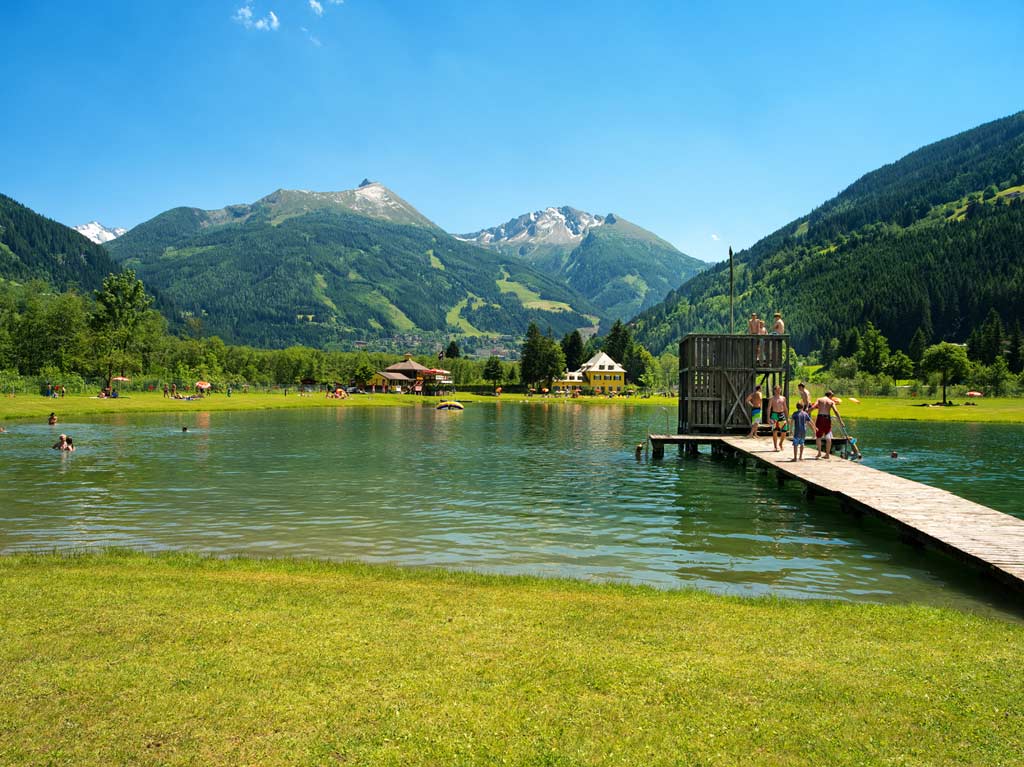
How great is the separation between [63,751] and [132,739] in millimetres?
565

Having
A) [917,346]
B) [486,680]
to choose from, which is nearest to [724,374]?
[486,680]

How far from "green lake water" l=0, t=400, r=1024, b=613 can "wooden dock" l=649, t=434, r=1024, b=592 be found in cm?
68

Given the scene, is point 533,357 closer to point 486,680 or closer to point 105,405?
point 105,405

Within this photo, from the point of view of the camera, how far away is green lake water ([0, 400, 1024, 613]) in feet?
56.4

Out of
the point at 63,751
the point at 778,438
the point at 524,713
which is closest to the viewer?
the point at 63,751

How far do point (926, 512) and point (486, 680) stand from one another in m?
17.2

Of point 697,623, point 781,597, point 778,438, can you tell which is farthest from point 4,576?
point 778,438

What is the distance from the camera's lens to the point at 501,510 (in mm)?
25906

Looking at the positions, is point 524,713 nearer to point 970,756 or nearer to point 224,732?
point 224,732

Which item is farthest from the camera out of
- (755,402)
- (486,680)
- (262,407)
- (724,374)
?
(262,407)

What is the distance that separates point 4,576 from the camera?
1345 centimetres

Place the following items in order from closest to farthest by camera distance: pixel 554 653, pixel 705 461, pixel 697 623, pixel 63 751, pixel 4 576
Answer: pixel 63 751 → pixel 554 653 → pixel 697 623 → pixel 4 576 → pixel 705 461

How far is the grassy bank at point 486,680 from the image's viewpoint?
22.2 ft

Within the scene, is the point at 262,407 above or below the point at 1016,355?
below
